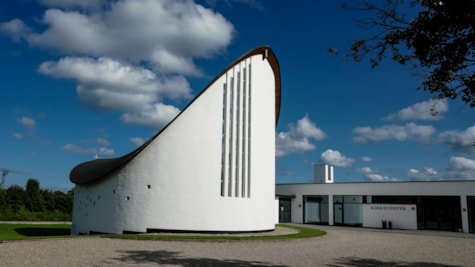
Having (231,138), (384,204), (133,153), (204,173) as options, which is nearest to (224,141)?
(231,138)

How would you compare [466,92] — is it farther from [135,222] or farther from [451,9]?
[135,222]

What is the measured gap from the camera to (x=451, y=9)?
7363 millimetres

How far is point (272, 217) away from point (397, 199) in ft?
39.3

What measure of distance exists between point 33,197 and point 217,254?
43673 mm

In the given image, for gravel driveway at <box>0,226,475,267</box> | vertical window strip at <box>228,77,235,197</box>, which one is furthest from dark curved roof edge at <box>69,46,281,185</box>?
gravel driveway at <box>0,226,475,267</box>

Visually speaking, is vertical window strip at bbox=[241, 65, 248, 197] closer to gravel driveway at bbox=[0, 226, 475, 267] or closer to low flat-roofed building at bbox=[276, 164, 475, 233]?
gravel driveway at bbox=[0, 226, 475, 267]

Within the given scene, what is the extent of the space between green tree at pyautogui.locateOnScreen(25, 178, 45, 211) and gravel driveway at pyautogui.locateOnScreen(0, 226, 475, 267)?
37.5 m

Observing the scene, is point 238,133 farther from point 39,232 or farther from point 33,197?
point 33,197

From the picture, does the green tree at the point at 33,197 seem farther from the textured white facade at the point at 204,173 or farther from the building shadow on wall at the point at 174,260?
the building shadow on wall at the point at 174,260

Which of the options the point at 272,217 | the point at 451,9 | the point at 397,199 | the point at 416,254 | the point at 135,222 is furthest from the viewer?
the point at 397,199

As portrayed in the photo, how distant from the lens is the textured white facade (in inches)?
733

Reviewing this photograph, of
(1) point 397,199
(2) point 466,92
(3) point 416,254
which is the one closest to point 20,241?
(3) point 416,254

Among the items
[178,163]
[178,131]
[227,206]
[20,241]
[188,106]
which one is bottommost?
[20,241]

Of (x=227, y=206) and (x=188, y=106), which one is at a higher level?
(x=188, y=106)
